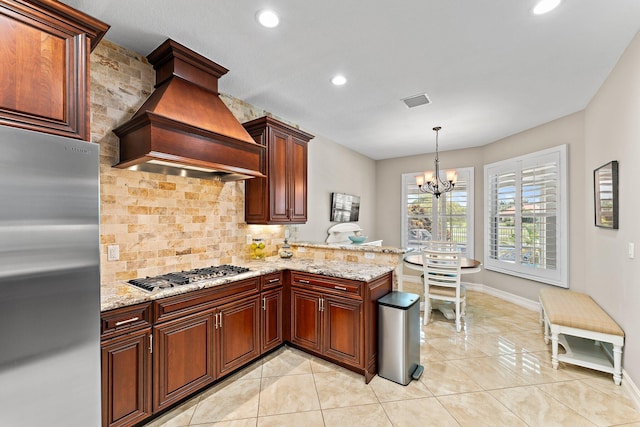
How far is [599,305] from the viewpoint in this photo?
3.03 meters

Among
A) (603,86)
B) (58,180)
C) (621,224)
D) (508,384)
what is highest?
(603,86)

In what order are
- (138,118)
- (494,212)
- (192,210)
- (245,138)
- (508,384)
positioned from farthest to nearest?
(494,212)
(192,210)
(245,138)
(508,384)
(138,118)

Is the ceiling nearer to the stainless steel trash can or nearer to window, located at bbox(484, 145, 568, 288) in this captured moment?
window, located at bbox(484, 145, 568, 288)

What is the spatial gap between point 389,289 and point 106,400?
7.87 feet

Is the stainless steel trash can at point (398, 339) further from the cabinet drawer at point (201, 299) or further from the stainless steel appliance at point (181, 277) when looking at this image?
the stainless steel appliance at point (181, 277)

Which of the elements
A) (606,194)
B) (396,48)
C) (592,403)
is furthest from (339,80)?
(592,403)

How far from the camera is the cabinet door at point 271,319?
9.06 feet

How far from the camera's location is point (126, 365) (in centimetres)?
181

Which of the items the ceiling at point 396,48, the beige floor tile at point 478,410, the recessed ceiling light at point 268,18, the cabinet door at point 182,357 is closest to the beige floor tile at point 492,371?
the beige floor tile at point 478,410

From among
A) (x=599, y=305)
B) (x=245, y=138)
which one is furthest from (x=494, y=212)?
(x=245, y=138)

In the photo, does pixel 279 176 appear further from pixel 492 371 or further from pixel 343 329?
pixel 492 371

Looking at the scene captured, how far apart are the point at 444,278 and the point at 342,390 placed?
2.07 m

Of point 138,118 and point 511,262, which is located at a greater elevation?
point 138,118

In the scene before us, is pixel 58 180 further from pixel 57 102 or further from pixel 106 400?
pixel 106 400
